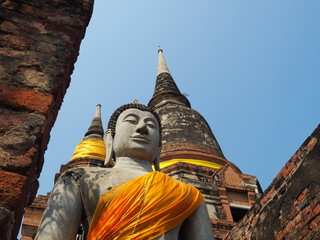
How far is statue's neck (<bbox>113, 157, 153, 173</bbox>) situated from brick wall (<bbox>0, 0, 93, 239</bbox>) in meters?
0.61

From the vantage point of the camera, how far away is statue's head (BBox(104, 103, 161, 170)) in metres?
2.94

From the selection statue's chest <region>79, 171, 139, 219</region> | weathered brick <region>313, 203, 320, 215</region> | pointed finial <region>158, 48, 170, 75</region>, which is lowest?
statue's chest <region>79, 171, 139, 219</region>

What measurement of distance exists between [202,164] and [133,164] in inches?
357

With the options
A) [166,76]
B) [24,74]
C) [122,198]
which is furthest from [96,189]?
[166,76]

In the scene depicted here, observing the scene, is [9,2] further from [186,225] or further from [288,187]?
[288,187]

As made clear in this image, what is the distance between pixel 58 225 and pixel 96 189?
33 centimetres

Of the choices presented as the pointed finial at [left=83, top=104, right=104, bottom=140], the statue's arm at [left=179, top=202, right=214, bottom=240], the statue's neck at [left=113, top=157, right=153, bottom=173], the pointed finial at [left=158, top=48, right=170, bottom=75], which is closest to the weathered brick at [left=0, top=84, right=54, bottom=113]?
the statue's neck at [left=113, top=157, right=153, bottom=173]

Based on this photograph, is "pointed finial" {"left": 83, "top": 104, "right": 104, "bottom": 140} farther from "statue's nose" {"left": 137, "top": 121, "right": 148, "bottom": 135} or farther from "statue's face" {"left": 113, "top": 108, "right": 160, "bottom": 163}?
"statue's nose" {"left": 137, "top": 121, "right": 148, "bottom": 135}

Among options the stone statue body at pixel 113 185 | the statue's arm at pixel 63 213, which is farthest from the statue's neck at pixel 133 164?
the statue's arm at pixel 63 213

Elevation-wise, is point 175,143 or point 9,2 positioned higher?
point 175,143

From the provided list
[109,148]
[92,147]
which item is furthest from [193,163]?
[109,148]

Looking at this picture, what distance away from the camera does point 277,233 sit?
4602mm

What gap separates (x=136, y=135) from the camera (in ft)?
9.78

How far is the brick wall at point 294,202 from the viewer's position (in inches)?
161
